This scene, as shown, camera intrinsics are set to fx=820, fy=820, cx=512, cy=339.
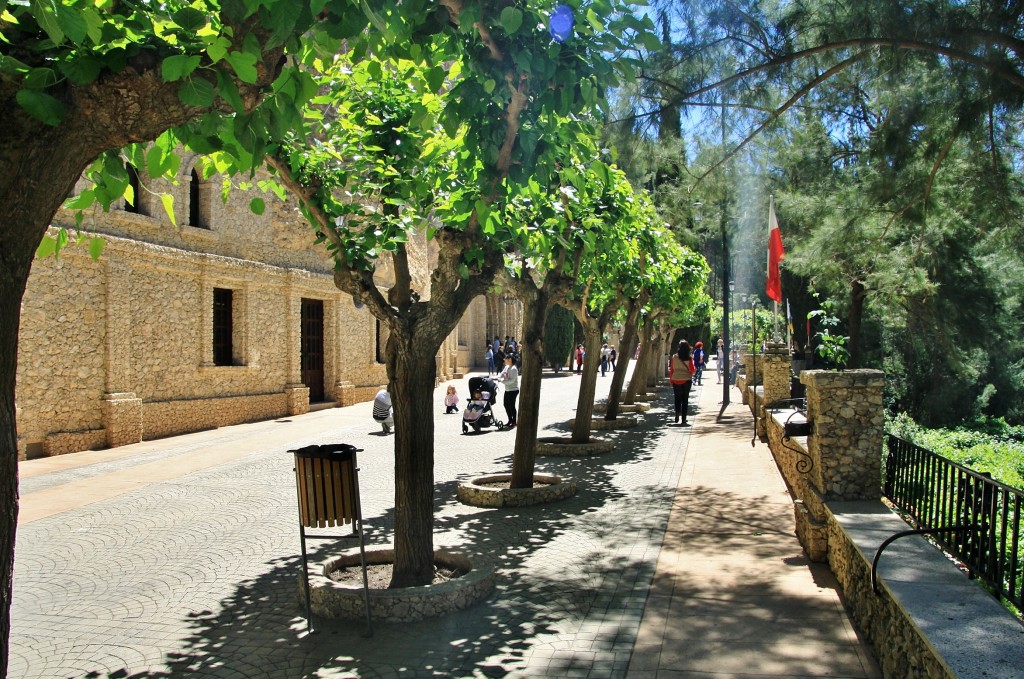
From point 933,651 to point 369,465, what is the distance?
10.2 meters

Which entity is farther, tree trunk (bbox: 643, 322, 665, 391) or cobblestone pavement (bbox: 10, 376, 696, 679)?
tree trunk (bbox: 643, 322, 665, 391)

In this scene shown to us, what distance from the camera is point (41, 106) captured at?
2.73m

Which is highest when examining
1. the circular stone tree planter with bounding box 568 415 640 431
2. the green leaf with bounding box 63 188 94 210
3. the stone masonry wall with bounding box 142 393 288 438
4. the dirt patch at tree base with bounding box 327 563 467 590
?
the green leaf with bounding box 63 188 94 210

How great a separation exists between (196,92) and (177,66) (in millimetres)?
146

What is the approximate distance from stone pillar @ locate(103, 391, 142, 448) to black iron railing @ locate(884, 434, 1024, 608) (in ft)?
42.1

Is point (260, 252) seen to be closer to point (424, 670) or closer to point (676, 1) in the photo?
point (676, 1)

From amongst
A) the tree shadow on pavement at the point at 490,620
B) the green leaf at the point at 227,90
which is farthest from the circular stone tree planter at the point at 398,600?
the green leaf at the point at 227,90

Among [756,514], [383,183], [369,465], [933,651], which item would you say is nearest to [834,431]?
[756,514]

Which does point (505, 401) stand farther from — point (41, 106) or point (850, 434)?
point (41, 106)

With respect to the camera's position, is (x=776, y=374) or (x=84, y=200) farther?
(x=776, y=374)

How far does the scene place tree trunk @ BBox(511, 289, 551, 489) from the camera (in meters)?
9.59

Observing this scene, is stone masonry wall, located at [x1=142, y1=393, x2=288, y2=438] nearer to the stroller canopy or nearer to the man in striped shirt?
the man in striped shirt

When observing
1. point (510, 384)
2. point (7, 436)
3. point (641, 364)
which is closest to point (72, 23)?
point (7, 436)

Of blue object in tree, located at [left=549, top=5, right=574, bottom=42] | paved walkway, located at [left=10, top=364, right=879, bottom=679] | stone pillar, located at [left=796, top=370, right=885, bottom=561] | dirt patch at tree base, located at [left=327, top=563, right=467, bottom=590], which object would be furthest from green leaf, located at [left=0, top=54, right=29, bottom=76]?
stone pillar, located at [left=796, top=370, right=885, bottom=561]
